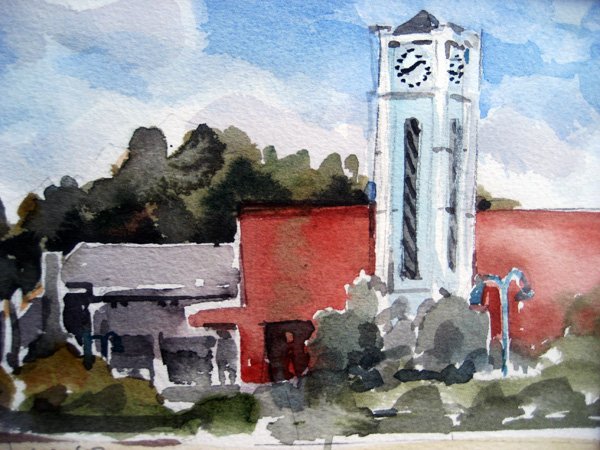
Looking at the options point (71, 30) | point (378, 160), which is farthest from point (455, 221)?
point (71, 30)

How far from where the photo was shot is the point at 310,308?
9.23 ft

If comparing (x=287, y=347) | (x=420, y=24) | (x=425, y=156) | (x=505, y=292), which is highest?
(x=420, y=24)

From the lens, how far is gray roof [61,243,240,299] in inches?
107

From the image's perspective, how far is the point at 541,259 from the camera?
296cm

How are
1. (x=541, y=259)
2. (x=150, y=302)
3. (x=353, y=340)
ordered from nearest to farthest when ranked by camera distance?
(x=150, y=302) → (x=353, y=340) → (x=541, y=259)

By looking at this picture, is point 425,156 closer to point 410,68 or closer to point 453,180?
point 453,180

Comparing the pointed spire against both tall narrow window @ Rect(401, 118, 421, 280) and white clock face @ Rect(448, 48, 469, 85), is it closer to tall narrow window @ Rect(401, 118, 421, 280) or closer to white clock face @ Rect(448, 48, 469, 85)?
white clock face @ Rect(448, 48, 469, 85)

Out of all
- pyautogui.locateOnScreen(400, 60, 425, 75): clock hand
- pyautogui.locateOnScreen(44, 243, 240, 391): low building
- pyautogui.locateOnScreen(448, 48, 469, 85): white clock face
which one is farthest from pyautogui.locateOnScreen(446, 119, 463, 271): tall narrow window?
pyautogui.locateOnScreen(44, 243, 240, 391): low building

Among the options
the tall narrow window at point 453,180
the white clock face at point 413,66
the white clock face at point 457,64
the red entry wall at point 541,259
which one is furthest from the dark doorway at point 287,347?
the white clock face at point 457,64

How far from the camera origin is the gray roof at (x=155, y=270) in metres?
2.71

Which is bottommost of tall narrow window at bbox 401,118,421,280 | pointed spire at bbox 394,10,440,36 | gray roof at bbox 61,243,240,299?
gray roof at bbox 61,243,240,299

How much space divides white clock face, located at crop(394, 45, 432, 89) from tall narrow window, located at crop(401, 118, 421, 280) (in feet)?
0.67

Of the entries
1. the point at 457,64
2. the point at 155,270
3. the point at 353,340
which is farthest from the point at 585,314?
the point at 155,270

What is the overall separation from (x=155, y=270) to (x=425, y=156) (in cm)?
153
